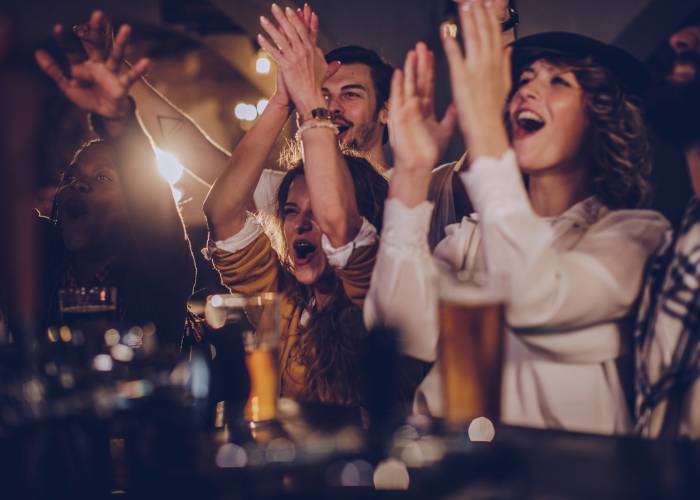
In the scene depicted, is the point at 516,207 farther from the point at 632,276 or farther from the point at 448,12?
the point at 448,12

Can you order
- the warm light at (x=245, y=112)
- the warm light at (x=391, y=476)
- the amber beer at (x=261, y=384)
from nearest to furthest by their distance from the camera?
the warm light at (x=391, y=476), the amber beer at (x=261, y=384), the warm light at (x=245, y=112)

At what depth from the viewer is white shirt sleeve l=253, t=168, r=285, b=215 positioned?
286cm

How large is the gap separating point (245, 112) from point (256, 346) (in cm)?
175

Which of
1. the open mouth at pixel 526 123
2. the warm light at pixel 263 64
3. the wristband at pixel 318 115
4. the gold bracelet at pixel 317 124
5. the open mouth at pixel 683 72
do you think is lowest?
the open mouth at pixel 526 123

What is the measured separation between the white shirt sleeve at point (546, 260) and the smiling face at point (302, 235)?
0.85m

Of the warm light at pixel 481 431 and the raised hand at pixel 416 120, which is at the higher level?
the raised hand at pixel 416 120

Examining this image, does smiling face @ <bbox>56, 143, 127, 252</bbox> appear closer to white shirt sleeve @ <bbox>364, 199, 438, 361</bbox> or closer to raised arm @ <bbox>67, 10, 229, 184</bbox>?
raised arm @ <bbox>67, 10, 229, 184</bbox>

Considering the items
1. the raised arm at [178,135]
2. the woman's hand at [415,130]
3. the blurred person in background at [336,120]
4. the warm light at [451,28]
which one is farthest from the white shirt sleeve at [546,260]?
the raised arm at [178,135]

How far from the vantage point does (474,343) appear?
4.92 ft

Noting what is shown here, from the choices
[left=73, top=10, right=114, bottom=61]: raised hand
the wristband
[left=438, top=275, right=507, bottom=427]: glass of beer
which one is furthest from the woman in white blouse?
[left=73, top=10, right=114, bottom=61]: raised hand

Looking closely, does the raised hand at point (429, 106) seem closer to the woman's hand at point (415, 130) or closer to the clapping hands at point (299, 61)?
the woman's hand at point (415, 130)

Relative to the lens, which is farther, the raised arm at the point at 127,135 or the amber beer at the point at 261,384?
the raised arm at the point at 127,135

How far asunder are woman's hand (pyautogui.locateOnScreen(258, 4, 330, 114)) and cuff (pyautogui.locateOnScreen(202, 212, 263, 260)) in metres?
0.47

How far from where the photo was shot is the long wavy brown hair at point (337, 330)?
258 centimetres
